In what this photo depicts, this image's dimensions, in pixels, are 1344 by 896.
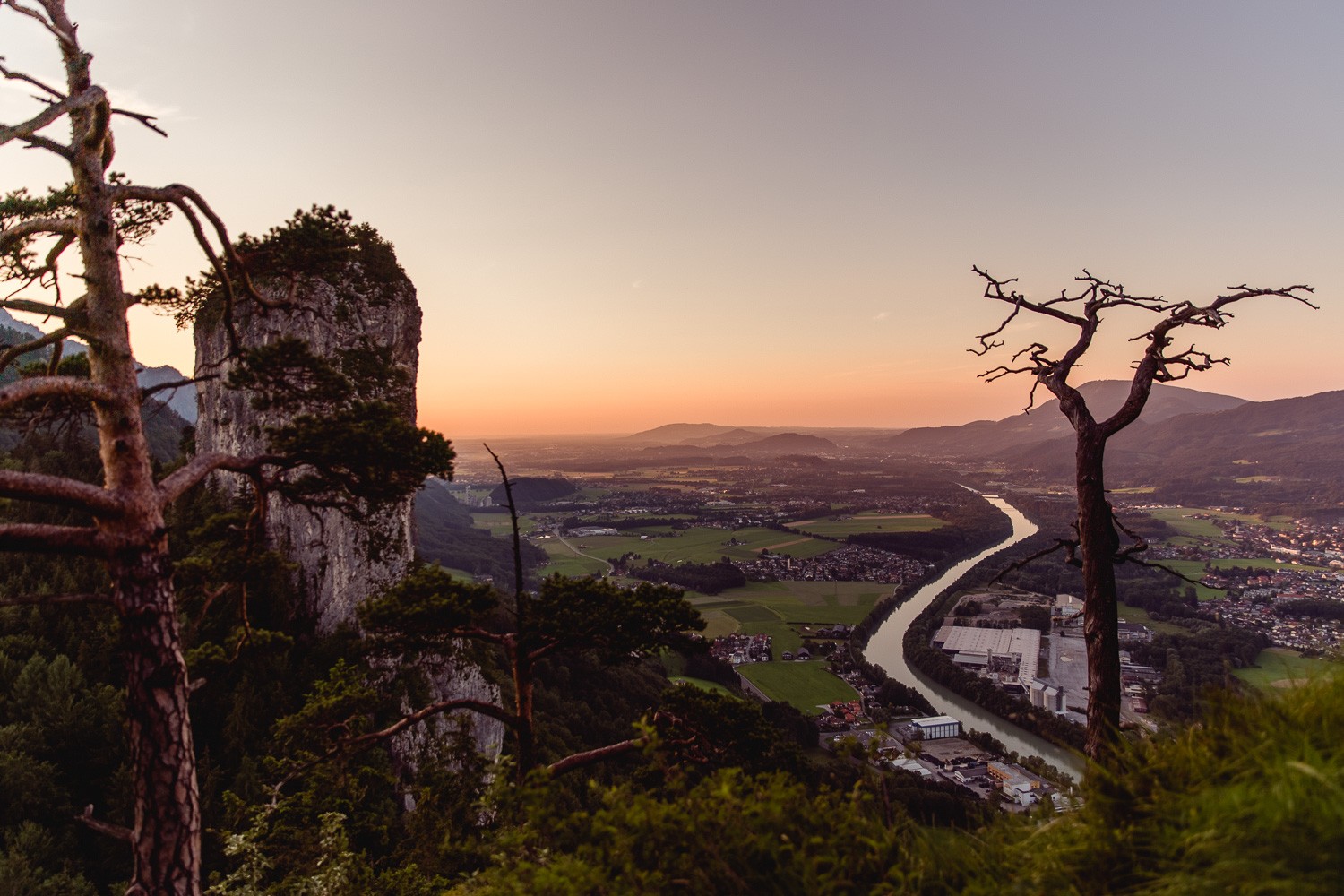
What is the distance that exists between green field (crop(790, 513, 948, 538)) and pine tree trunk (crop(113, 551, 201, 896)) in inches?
4667

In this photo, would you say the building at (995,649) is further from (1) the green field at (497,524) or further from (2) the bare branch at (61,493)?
(1) the green field at (497,524)

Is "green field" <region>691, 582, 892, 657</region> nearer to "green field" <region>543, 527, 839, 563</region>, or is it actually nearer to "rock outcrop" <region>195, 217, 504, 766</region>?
"green field" <region>543, 527, 839, 563</region>

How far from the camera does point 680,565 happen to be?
91.2 meters

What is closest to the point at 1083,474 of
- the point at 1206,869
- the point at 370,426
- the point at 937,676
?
the point at 1206,869

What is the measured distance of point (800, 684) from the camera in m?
49.1

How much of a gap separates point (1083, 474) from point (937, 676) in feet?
175

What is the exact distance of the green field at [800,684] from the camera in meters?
45.3

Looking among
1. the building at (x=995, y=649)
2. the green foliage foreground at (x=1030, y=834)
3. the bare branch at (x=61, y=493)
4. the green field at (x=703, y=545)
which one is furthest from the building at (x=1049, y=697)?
the green field at (x=703, y=545)

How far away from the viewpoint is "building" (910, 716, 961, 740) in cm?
3797

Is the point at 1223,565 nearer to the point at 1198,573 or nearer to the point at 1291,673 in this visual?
the point at 1198,573

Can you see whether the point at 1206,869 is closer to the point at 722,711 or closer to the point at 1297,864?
the point at 1297,864

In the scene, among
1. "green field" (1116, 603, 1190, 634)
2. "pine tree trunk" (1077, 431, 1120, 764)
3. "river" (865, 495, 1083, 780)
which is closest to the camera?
"pine tree trunk" (1077, 431, 1120, 764)

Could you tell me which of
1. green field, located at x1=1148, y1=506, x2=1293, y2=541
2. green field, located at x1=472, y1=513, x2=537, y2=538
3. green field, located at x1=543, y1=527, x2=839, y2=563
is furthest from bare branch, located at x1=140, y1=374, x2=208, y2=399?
green field, located at x1=1148, y1=506, x2=1293, y2=541

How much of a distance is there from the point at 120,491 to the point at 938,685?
57.3 m
